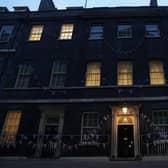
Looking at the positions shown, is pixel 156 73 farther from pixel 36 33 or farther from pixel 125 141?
pixel 36 33

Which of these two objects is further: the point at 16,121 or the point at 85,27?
the point at 85,27

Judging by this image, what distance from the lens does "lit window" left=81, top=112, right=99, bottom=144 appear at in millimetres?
14250

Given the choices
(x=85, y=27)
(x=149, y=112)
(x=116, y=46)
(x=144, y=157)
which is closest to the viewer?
(x=144, y=157)

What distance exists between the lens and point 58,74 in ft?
55.3

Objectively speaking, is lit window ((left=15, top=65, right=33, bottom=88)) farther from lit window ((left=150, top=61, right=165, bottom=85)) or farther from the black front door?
lit window ((left=150, top=61, right=165, bottom=85))

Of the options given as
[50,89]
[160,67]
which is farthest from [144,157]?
[50,89]

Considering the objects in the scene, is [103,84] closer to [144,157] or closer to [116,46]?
[116,46]

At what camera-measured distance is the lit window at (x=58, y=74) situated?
16517 millimetres

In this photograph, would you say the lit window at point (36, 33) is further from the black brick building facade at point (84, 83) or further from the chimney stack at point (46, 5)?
the chimney stack at point (46, 5)

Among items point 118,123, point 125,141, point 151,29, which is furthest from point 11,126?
point 151,29

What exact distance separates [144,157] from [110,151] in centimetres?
184

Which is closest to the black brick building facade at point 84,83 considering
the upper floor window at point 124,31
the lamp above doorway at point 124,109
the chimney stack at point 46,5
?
the upper floor window at point 124,31

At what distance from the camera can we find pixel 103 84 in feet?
51.9

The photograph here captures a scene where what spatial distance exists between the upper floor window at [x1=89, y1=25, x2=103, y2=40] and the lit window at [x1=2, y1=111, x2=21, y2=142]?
754 centimetres
